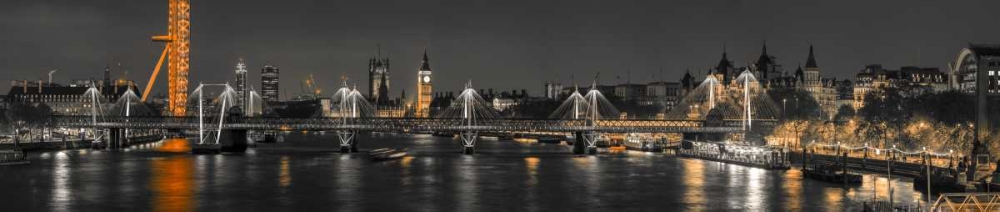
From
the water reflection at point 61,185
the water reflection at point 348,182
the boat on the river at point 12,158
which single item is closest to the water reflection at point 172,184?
the water reflection at point 61,185

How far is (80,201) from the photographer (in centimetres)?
7362

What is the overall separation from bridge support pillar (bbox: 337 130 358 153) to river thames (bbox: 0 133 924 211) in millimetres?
21857

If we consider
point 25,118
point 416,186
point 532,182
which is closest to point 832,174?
point 532,182

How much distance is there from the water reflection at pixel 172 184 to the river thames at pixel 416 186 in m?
0.09

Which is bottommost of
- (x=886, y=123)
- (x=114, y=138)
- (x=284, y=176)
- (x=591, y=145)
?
(x=284, y=176)

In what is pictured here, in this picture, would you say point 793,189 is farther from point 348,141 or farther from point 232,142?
point 232,142

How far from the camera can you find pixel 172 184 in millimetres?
86562

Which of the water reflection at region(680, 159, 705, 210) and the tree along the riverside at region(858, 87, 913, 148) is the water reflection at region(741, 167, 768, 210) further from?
the tree along the riverside at region(858, 87, 913, 148)

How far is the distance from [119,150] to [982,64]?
111091mm

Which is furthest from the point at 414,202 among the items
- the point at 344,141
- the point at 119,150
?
the point at 119,150

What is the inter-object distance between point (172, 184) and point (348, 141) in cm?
6251

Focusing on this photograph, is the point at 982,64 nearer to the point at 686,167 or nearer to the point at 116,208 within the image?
the point at 686,167

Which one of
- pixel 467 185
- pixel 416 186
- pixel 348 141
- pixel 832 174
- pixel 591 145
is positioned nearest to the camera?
pixel 832 174

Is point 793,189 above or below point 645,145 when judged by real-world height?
below
